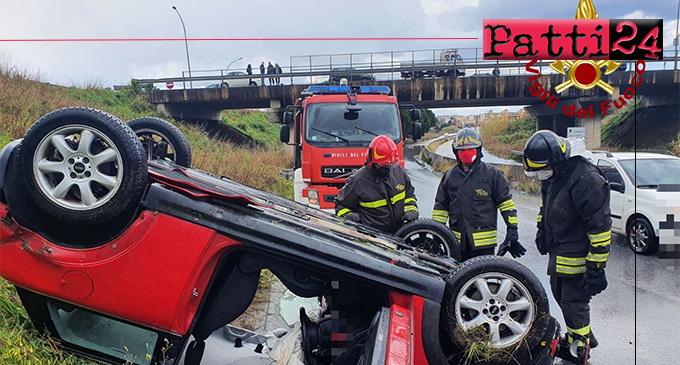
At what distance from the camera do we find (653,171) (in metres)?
6.82

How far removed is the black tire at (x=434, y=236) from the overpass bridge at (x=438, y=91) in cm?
1412

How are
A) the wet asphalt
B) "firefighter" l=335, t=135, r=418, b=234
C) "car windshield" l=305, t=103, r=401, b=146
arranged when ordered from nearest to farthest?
the wet asphalt < "firefighter" l=335, t=135, r=418, b=234 < "car windshield" l=305, t=103, r=401, b=146

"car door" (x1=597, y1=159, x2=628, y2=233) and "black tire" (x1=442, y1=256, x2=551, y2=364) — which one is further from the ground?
"black tire" (x1=442, y1=256, x2=551, y2=364)

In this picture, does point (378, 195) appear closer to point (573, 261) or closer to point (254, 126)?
point (573, 261)

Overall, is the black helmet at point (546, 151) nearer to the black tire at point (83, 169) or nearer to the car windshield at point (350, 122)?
the black tire at point (83, 169)

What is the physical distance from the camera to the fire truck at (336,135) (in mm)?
6949

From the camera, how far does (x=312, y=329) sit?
2453 millimetres

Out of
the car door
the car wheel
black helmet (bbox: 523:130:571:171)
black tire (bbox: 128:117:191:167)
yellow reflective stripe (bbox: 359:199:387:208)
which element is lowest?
the car wheel

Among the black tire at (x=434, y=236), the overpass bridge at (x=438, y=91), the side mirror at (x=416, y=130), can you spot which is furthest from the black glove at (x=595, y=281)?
the overpass bridge at (x=438, y=91)

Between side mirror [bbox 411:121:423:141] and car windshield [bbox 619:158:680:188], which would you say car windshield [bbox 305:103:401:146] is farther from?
car windshield [bbox 619:158:680:188]

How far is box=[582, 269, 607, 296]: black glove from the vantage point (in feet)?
9.81

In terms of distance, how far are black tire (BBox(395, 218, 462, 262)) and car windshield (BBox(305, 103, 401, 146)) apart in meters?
3.79

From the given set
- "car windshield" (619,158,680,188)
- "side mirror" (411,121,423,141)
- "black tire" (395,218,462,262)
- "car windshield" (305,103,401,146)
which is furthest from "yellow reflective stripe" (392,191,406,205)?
"car windshield" (619,158,680,188)

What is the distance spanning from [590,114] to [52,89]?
857 inches
